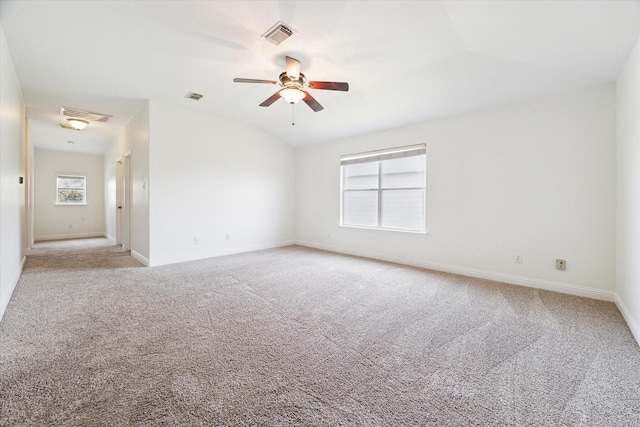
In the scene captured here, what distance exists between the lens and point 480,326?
2.42 m

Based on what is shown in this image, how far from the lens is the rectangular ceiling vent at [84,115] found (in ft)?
15.4

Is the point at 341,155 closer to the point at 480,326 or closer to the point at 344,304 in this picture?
the point at 344,304

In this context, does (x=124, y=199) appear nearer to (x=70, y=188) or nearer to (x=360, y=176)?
(x=70, y=188)

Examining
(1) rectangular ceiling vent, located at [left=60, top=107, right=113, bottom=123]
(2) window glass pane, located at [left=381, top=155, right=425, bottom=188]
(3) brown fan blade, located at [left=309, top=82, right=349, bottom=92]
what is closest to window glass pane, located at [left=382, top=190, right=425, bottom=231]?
(2) window glass pane, located at [left=381, top=155, right=425, bottom=188]

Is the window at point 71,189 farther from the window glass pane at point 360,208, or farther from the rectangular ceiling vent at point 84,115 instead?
the window glass pane at point 360,208

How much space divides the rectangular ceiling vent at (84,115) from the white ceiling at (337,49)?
28 cm

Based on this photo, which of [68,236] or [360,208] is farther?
[68,236]

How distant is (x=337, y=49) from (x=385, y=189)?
2.76 m

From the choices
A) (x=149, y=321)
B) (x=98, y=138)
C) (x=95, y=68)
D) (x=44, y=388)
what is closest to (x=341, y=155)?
(x=95, y=68)

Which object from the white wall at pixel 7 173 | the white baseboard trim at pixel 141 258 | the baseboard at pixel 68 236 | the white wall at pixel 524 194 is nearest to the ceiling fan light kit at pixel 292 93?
the white wall at pixel 524 194

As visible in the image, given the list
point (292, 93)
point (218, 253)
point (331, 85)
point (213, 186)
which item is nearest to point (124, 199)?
point (213, 186)

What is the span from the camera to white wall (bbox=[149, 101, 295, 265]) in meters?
4.59

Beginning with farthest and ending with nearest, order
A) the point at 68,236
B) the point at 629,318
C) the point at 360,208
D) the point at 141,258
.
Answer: the point at 68,236 < the point at 360,208 < the point at 141,258 < the point at 629,318

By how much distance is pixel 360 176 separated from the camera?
5578mm
